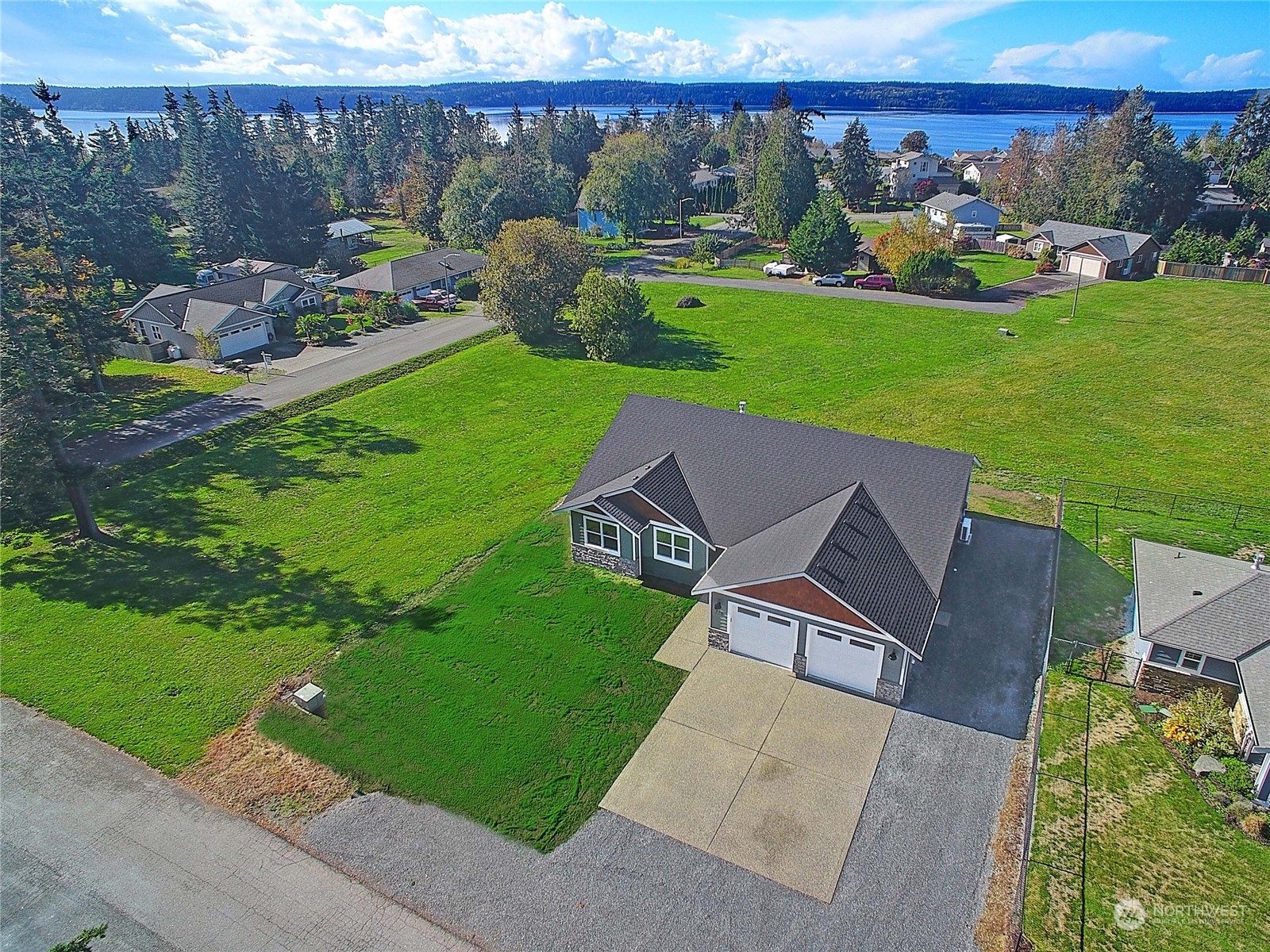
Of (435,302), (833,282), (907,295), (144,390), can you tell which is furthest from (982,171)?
(144,390)

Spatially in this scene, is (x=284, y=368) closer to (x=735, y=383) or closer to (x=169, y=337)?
(x=169, y=337)

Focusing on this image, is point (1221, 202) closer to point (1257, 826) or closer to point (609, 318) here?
point (609, 318)

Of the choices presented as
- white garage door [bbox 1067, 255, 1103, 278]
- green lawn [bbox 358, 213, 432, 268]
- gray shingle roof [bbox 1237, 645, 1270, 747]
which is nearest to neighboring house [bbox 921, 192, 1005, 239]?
white garage door [bbox 1067, 255, 1103, 278]

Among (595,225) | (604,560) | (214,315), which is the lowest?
(604,560)

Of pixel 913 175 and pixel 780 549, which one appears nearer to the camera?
pixel 780 549

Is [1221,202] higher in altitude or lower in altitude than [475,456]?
higher

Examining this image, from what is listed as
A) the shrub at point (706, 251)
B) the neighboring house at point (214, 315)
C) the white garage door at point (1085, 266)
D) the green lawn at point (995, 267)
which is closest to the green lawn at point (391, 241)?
the neighboring house at point (214, 315)

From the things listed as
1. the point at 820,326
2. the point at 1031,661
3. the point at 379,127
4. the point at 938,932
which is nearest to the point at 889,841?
the point at 938,932
